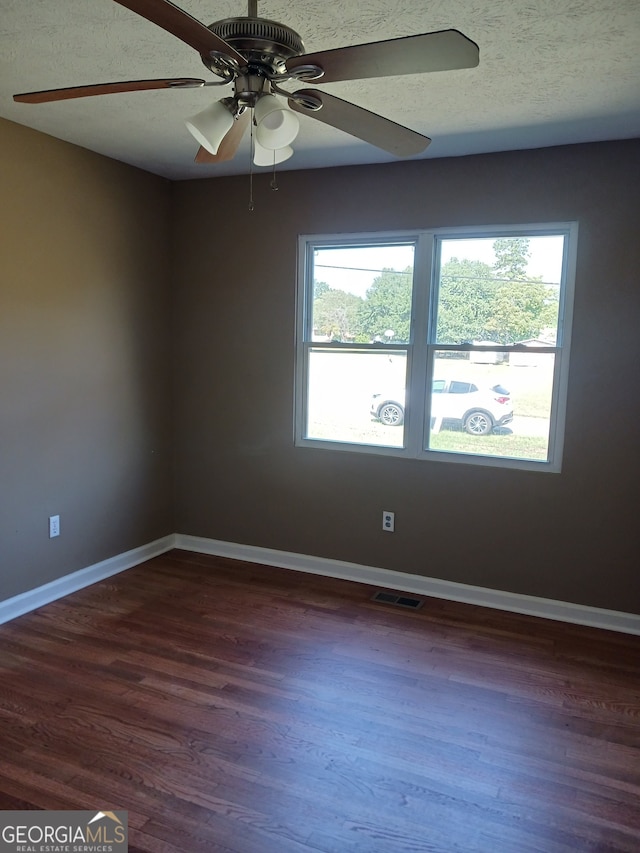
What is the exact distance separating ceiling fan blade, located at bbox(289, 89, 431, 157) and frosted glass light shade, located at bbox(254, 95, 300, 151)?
0.07 meters

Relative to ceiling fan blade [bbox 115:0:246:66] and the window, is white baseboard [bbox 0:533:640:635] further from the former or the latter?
ceiling fan blade [bbox 115:0:246:66]

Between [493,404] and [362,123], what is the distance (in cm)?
203

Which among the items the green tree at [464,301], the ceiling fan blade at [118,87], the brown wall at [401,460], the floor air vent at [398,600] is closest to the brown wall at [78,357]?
the brown wall at [401,460]

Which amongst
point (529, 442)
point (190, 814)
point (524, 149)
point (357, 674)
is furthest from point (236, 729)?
point (524, 149)

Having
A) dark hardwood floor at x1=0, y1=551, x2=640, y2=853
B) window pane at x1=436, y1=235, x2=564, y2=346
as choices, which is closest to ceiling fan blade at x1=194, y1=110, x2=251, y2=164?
window pane at x1=436, y1=235, x2=564, y2=346

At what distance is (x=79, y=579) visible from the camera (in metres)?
3.51

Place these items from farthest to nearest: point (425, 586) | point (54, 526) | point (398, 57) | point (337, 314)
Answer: point (337, 314), point (425, 586), point (54, 526), point (398, 57)

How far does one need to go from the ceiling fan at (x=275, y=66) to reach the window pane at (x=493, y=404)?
1754 millimetres

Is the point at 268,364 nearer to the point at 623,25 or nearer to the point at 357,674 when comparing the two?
the point at 357,674

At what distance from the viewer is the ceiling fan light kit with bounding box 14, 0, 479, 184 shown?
4.14ft

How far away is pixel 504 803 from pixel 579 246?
2.60 m

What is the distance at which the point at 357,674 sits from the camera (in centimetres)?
268

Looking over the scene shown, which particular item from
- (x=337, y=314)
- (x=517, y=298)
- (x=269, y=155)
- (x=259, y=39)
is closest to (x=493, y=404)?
(x=517, y=298)

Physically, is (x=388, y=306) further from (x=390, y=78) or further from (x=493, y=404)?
(x=390, y=78)
